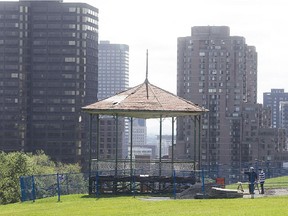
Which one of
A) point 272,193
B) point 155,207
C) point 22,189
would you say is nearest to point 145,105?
point 22,189

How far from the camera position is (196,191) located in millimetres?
45812

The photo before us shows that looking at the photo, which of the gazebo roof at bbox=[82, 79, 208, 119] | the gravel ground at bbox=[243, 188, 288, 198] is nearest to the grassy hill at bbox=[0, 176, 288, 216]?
the gravel ground at bbox=[243, 188, 288, 198]

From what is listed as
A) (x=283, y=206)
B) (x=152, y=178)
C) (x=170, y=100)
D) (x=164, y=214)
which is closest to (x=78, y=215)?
(x=164, y=214)

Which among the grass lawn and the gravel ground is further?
the gravel ground

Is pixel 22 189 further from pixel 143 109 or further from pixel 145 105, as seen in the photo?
pixel 145 105

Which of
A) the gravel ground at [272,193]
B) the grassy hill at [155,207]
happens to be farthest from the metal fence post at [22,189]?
the gravel ground at [272,193]

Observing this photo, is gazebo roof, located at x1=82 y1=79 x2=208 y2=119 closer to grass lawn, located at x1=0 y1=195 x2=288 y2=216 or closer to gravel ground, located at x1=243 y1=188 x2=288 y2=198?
gravel ground, located at x1=243 y1=188 x2=288 y2=198

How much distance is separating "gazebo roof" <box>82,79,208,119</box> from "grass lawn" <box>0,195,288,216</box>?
27.0 ft

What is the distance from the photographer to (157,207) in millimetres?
38188

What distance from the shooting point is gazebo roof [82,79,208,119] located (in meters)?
52.6

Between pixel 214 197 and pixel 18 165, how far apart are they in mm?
49374

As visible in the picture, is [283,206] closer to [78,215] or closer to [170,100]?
[78,215]

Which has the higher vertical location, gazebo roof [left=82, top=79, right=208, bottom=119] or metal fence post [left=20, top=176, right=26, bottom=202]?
gazebo roof [left=82, top=79, right=208, bottom=119]

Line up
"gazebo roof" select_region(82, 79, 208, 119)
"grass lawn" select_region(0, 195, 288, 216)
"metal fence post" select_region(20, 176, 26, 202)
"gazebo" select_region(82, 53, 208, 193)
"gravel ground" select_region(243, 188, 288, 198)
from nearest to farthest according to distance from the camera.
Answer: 1. "grass lawn" select_region(0, 195, 288, 216)
2. "gravel ground" select_region(243, 188, 288, 198)
3. "metal fence post" select_region(20, 176, 26, 202)
4. "gazebo" select_region(82, 53, 208, 193)
5. "gazebo roof" select_region(82, 79, 208, 119)
